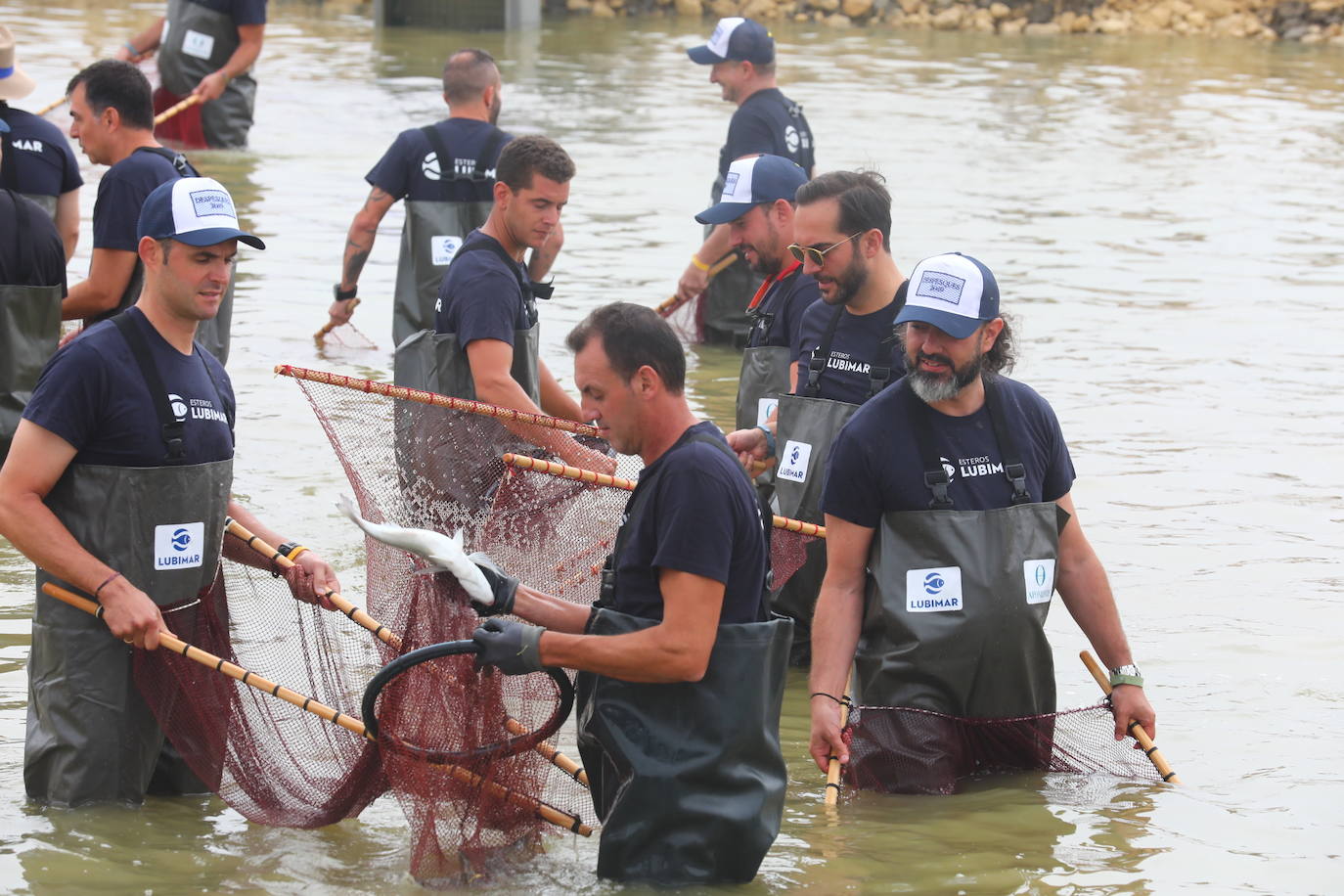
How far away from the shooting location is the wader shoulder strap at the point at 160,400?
16.3 feet

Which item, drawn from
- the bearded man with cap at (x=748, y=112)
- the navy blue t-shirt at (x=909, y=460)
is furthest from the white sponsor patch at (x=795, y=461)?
the bearded man with cap at (x=748, y=112)

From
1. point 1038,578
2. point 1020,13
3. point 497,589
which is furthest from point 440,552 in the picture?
point 1020,13

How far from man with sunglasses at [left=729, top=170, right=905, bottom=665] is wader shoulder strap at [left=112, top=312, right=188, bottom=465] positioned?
88.1 inches

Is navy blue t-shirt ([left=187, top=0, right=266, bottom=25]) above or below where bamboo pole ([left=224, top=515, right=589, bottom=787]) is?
above

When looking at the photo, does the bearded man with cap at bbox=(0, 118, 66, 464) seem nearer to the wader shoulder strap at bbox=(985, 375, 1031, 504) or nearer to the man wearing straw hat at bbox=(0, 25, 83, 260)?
the man wearing straw hat at bbox=(0, 25, 83, 260)

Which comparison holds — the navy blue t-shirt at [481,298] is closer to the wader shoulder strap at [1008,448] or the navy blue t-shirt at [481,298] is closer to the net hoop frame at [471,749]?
the wader shoulder strap at [1008,448]

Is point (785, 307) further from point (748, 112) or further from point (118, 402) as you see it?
point (748, 112)

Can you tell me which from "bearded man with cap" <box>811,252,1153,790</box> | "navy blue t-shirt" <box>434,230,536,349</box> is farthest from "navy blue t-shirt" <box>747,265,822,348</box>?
"bearded man with cap" <box>811,252,1153,790</box>

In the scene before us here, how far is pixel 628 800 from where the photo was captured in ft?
14.9

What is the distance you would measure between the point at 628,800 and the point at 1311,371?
8.62 meters

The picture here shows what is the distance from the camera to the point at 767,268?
716cm

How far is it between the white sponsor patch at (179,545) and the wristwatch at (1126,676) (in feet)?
9.05

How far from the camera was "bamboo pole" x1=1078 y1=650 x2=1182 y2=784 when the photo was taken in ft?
18.4

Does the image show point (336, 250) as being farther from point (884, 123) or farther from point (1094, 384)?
point (884, 123)
